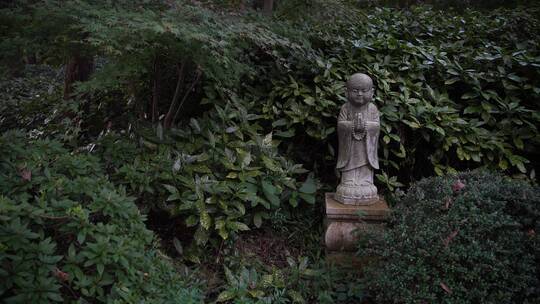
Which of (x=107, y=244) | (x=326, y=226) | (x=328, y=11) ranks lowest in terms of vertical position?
(x=326, y=226)

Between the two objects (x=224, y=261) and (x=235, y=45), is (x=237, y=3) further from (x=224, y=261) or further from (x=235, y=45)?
(x=224, y=261)

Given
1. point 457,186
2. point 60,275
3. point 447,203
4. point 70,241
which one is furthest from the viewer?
point 457,186

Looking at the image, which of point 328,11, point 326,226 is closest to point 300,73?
point 328,11

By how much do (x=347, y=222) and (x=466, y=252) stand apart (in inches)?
40.8

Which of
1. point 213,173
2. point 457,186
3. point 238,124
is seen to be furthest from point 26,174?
point 457,186

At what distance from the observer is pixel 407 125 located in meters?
4.45


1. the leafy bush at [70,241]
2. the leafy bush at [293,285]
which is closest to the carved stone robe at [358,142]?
the leafy bush at [293,285]

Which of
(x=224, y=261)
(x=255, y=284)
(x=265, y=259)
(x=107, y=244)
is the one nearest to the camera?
(x=107, y=244)

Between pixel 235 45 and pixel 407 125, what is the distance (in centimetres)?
188

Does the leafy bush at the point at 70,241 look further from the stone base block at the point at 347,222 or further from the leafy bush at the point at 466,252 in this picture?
the leafy bush at the point at 466,252

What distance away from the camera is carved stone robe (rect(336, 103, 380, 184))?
375 cm

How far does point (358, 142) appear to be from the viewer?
3.79 metres

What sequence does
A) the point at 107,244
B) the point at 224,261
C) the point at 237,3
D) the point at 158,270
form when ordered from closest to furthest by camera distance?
the point at 107,244, the point at 158,270, the point at 224,261, the point at 237,3

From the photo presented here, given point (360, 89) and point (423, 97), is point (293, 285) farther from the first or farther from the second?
point (423, 97)
